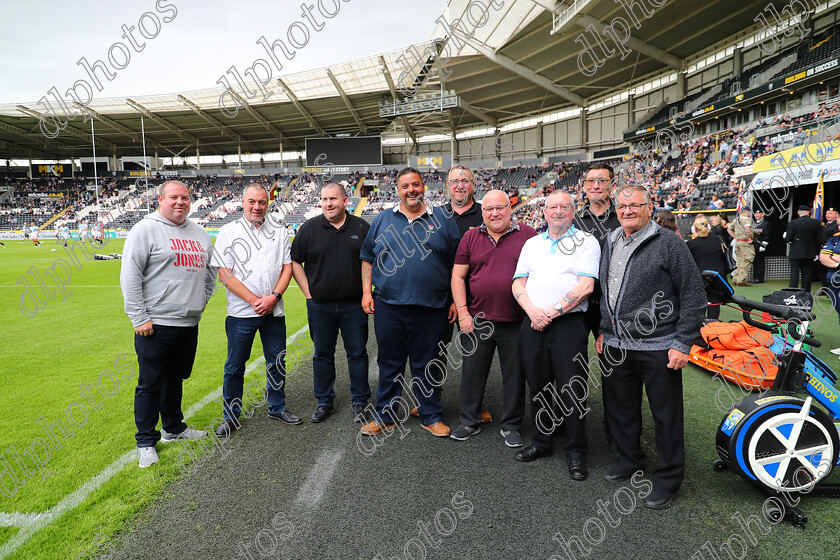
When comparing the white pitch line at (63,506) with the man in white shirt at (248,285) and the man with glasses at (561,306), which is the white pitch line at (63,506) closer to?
the man in white shirt at (248,285)

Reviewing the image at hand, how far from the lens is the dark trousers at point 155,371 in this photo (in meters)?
3.14

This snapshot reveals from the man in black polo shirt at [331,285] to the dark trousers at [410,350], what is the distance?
1.00 ft

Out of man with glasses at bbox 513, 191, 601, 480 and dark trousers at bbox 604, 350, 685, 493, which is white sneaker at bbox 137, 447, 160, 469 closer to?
man with glasses at bbox 513, 191, 601, 480

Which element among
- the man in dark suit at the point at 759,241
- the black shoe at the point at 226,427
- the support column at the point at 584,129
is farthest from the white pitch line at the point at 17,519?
the support column at the point at 584,129

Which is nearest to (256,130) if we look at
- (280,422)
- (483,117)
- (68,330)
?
(483,117)

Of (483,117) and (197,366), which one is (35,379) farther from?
(483,117)

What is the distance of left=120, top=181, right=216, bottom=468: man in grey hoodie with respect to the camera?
3.07m

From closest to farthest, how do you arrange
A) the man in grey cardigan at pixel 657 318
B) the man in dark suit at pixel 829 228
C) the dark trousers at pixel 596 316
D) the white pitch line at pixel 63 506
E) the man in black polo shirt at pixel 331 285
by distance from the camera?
1. the white pitch line at pixel 63 506
2. the man in grey cardigan at pixel 657 318
3. the dark trousers at pixel 596 316
4. the man in black polo shirt at pixel 331 285
5. the man in dark suit at pixel 829 228

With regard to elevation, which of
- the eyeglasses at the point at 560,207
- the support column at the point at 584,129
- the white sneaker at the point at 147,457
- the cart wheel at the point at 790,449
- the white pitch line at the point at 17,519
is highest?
the support column at the point at 584,129

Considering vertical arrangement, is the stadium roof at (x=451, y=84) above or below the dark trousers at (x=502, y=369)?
above

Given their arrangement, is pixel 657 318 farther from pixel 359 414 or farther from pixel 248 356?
pixel 248 356

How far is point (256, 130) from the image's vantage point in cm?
4472

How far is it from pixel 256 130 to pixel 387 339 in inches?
1842

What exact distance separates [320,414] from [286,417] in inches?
11.0
